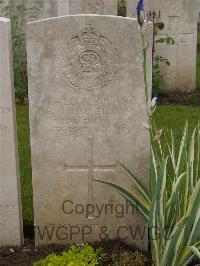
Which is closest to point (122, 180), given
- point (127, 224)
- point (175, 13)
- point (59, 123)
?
point (127, 224)

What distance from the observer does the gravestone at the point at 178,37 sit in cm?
755

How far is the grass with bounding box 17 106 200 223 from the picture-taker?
448 centimetres

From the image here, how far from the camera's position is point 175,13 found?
7.58 meters

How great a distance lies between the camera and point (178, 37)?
7.71 meters

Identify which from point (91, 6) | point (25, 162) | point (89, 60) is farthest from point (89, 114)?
point (91, 6)

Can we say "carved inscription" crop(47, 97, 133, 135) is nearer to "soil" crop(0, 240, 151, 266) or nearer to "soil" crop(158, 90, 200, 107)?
"soil" crop(0, 240, 151, 266)

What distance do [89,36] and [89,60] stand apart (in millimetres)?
144

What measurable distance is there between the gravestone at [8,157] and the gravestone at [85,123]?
12cm

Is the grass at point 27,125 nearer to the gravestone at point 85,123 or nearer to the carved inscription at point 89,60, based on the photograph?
the gravestone at point 85,123

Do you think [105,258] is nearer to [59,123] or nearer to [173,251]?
[173,251]

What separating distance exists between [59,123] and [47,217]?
0.65 meters

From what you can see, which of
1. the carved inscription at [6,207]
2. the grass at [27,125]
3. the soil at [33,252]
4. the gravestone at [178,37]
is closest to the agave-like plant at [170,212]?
the soil at [33,252]

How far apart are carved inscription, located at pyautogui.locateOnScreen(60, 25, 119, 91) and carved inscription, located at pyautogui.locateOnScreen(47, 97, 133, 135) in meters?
0.10

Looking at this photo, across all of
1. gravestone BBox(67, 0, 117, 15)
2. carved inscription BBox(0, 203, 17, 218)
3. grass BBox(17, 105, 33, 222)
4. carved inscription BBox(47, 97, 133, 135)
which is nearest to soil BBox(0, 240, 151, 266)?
carved inscription BBox(0, 203, 17, 218)
